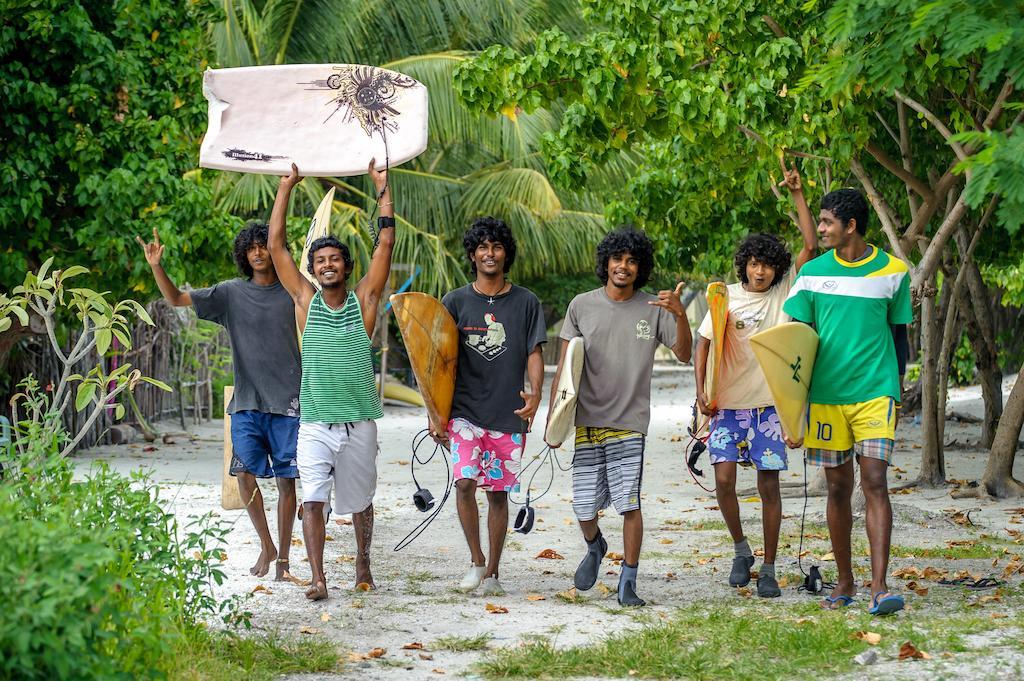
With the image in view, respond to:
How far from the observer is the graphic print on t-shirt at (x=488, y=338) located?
6445 millimetres

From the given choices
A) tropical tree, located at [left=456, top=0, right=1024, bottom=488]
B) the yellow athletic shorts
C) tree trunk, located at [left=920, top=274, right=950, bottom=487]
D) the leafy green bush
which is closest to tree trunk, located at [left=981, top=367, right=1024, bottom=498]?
tropical tree, located at [left=456, top=0, right=1024, bottom=488]

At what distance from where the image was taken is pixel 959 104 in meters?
8.91

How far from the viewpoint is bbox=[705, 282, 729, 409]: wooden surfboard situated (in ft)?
21.5

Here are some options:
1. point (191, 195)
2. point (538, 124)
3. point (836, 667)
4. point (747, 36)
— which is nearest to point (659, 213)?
point (747, 36)

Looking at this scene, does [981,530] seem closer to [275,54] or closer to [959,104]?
[959,104]

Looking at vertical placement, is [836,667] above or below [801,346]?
below

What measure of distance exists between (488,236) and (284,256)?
3.40 feet

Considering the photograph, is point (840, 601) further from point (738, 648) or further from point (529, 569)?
point (529, 569)

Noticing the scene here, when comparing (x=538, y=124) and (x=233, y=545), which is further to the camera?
(x=538, y=124)

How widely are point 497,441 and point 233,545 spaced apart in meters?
2.30

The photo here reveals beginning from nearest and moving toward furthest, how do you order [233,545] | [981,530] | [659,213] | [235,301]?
[235,301], [233,545], [981,530], [659,213]

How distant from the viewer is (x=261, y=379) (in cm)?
672

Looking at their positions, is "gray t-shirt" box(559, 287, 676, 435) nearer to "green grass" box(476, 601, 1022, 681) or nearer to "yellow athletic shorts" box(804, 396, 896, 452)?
"yellow athletic shorts" box(804, 396, 896, 452)

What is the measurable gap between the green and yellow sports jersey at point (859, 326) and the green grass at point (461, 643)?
6.29 ft
